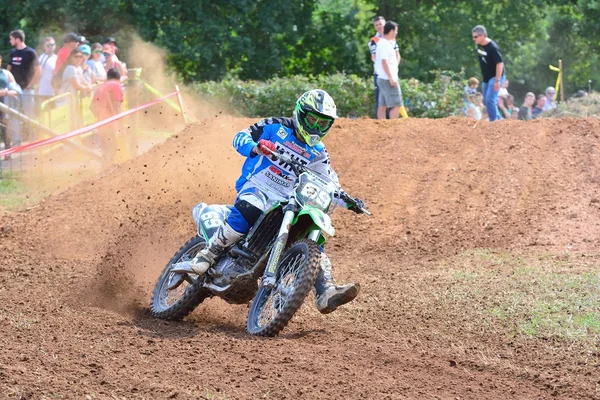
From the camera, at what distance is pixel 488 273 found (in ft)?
33.7

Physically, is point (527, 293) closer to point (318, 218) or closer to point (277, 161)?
point (318, 218)

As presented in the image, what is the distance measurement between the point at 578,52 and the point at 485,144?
32.8 m

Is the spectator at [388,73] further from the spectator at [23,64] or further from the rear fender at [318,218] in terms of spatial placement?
the rear fender at [318,218]

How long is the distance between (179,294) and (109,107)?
8.91 metres

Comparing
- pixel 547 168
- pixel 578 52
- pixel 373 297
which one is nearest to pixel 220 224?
pixel 373 297

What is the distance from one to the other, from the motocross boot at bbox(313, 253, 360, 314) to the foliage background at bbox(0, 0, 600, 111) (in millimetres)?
21429

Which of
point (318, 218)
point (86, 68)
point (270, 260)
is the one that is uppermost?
point (318, 218)

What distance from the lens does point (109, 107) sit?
673 inches

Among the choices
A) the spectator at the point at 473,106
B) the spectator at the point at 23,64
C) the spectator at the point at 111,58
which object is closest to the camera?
the spectator at the point at 23,64

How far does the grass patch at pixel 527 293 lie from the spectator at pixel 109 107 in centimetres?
780

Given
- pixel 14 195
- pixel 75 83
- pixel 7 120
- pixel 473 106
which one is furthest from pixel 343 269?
pixel 473 106

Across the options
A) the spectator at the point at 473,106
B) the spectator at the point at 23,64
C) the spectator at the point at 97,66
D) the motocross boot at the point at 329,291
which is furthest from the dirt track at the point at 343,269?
the spectator at the point at 473,106

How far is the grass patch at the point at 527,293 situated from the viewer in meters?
7.83

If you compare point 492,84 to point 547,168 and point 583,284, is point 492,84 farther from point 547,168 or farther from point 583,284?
point 583,284
